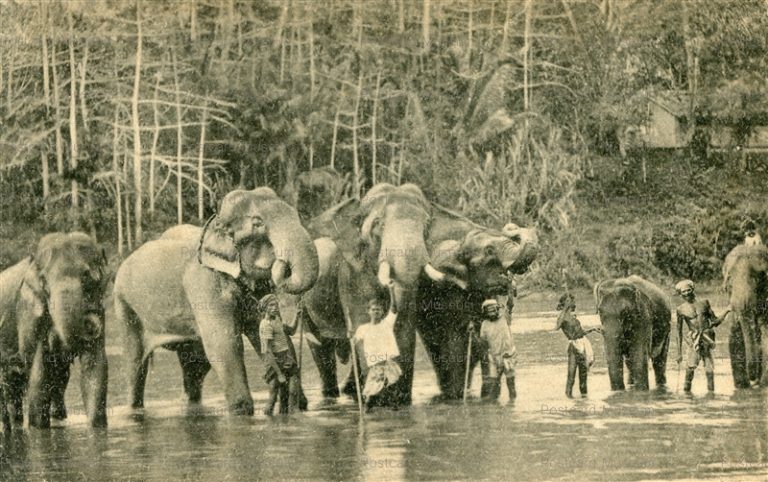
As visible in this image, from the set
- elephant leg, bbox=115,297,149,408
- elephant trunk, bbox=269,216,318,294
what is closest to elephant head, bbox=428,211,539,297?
elephant trunk, bbox=269,216,318,294

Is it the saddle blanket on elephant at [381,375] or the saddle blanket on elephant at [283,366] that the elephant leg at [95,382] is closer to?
the saddle blanket on elephant at [283,366]

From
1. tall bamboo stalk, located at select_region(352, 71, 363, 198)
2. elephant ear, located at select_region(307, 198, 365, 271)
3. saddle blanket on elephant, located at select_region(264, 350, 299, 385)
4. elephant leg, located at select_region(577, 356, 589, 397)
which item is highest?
tall bamboo stalk, located at select_region(352, 71, 363, 198)

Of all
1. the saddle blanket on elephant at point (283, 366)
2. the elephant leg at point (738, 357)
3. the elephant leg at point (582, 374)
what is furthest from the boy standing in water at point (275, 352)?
the elephant leg at point (738, 357)

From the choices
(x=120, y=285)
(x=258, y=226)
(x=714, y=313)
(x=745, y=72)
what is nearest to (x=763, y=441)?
(x=714, y=313)

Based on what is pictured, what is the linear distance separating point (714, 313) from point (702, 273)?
0.98 ft

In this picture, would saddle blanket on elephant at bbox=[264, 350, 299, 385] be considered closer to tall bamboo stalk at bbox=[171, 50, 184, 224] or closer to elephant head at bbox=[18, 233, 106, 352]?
elephant head at bbox=[18, 233, 106, 352]

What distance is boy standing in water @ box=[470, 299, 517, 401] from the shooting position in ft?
29.5

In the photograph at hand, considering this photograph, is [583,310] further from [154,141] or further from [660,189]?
[154,141]

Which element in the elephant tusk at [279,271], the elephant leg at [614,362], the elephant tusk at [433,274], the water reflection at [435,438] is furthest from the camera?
the elephant leg at [614,362]

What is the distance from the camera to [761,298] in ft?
31.1

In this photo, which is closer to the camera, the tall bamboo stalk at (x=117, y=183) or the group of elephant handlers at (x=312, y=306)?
the group of elephant handlers at (x=312, y=306)

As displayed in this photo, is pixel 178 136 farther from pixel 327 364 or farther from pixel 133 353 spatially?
pixel 327 364

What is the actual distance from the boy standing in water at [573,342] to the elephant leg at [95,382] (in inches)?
116

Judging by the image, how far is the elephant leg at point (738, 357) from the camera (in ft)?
30.6
